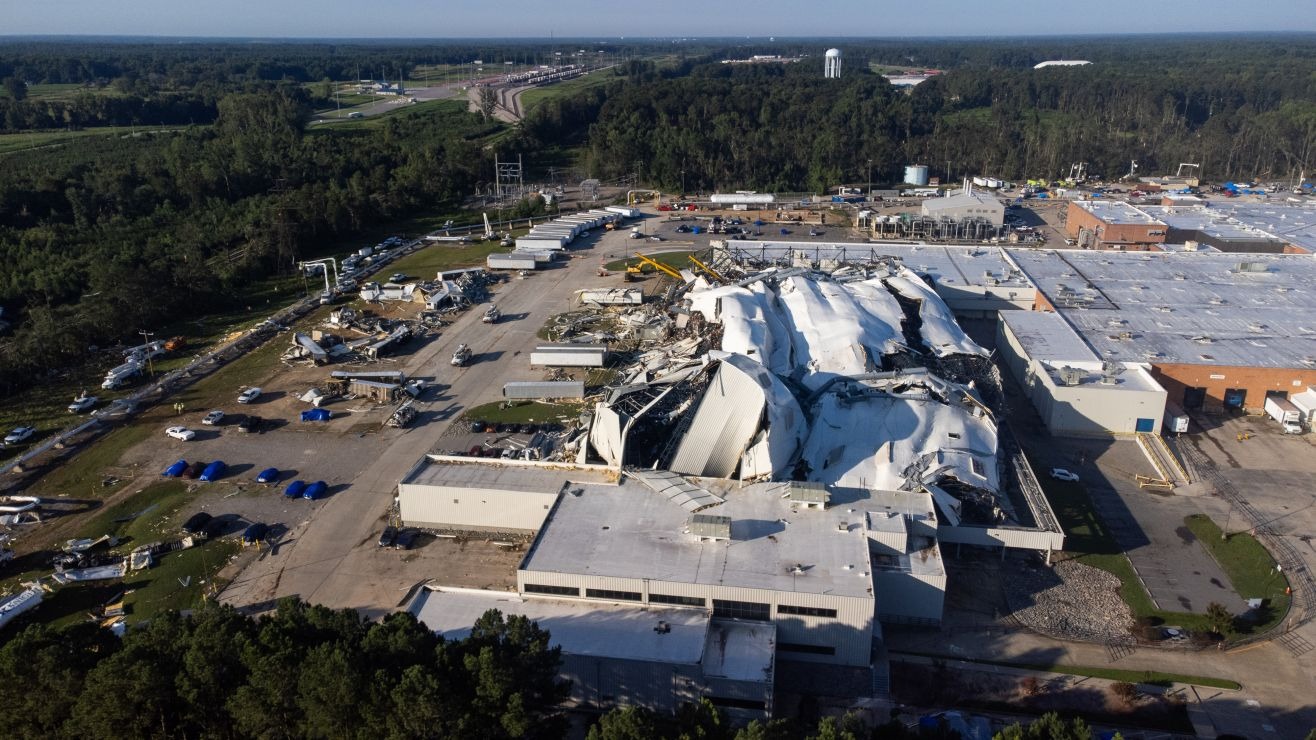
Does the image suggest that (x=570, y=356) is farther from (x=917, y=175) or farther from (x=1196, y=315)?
(x=917, y=175)

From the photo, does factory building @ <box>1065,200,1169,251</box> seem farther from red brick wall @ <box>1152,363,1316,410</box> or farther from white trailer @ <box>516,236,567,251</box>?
white trailer @ <box>516,236,567,251</box>

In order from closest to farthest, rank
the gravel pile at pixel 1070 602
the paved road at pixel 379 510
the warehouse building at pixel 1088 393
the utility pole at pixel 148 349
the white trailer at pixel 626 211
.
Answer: the gravel pile at pixel 1070 602 < the paved road at pixel 379 510 < the warehouse building at pixel 1088 393 < the utility pole at pixel 148 349 < the white trailer at pixel 626 211

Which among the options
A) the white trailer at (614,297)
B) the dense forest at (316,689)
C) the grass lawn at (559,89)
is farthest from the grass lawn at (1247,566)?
the grass lawn at (559,89)

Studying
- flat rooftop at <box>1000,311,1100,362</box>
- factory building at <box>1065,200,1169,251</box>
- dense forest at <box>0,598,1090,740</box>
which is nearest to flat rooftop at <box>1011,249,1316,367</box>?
flat rooftop at <box>1000,311,1100,362</box>

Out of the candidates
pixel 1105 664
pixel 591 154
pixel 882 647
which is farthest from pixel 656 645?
pixel 591 154

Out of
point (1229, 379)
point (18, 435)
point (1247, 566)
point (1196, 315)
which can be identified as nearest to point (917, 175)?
point (1196, 315)

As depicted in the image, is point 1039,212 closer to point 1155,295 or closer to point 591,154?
point 1155,295

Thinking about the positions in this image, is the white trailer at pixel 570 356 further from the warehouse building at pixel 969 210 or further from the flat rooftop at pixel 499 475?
the warehouse building at pixel 969 210
